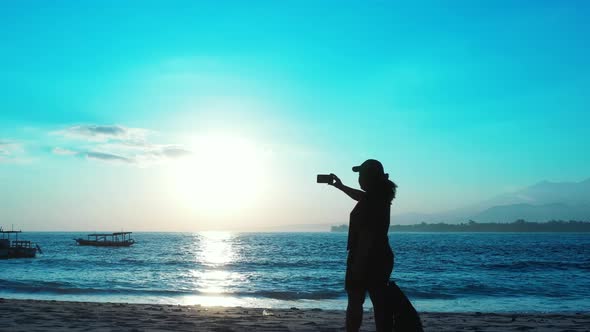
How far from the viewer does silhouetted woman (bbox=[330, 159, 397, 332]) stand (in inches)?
201

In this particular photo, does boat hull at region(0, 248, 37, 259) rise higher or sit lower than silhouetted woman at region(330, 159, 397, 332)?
lower

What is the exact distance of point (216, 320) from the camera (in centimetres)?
983

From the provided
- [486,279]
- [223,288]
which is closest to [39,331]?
[223,288]

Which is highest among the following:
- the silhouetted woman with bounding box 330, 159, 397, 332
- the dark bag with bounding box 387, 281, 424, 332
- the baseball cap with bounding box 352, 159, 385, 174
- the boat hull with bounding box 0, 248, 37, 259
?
the baseball cap with bounding box 352, 159, 385, 174

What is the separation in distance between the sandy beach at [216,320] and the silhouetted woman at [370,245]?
3940mm

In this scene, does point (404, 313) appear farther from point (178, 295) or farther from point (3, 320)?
point (178, 295)

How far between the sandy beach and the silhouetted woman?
3.94m

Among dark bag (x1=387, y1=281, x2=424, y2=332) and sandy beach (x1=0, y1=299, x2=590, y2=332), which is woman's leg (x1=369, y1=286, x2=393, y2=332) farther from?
sandy beach (x1=0, y1=299, x2=590, y2=332)

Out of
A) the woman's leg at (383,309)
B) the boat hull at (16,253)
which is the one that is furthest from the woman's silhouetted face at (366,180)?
the boat hull at (16,253)

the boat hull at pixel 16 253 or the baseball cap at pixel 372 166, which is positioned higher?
the baseball cap at pixel 372 166

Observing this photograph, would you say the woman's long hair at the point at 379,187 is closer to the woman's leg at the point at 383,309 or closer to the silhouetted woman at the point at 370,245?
the silhouetted woman at the point at 370,245

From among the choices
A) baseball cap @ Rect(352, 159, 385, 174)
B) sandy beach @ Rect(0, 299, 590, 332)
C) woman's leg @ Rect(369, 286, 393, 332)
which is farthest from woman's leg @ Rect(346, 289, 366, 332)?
sandy beach @ Rect(0, 299, 590, 332)

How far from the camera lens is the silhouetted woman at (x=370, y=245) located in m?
5.12

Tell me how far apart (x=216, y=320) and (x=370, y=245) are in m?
5.71
